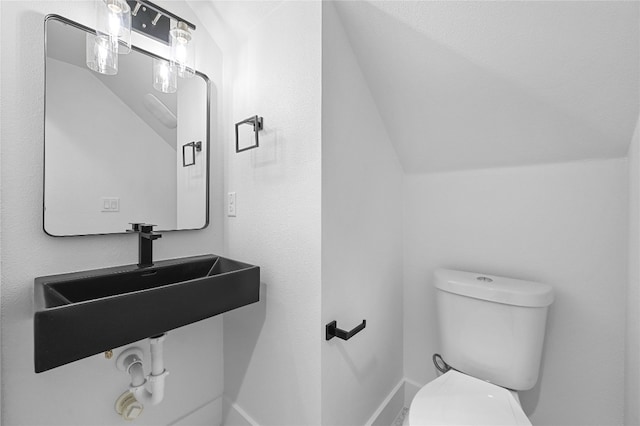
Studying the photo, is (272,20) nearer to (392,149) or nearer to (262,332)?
(392,149)

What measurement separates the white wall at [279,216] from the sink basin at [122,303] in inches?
6.2

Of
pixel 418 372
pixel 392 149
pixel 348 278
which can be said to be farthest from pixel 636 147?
pixel 418 372

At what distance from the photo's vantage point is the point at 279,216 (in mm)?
1214

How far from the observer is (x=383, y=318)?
1490 millimetres

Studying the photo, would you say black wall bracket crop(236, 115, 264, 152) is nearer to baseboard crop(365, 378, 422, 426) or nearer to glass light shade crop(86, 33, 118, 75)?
glass light shade crop(86, 33, 118, 75)

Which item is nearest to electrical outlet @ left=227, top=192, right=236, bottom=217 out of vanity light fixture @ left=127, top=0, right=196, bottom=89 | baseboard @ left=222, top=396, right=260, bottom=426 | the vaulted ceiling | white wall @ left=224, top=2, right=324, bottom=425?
white wall @ left=224, top=2, right=324, bottom=425

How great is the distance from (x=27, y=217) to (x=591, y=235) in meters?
2.11

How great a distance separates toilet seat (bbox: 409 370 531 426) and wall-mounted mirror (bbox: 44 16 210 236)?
3.91ft

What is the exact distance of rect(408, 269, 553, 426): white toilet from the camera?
1008 mm

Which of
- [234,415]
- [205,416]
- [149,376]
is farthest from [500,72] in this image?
[205,416]

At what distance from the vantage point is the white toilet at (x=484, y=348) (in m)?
1.01

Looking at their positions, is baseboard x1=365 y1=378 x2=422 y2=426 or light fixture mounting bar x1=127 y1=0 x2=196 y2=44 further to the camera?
baseboard x1=365 y1=378 x2=422 y2=426

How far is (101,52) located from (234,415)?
167 centimetres

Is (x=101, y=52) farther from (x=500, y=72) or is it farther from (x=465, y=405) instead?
(x=465, y=405)
